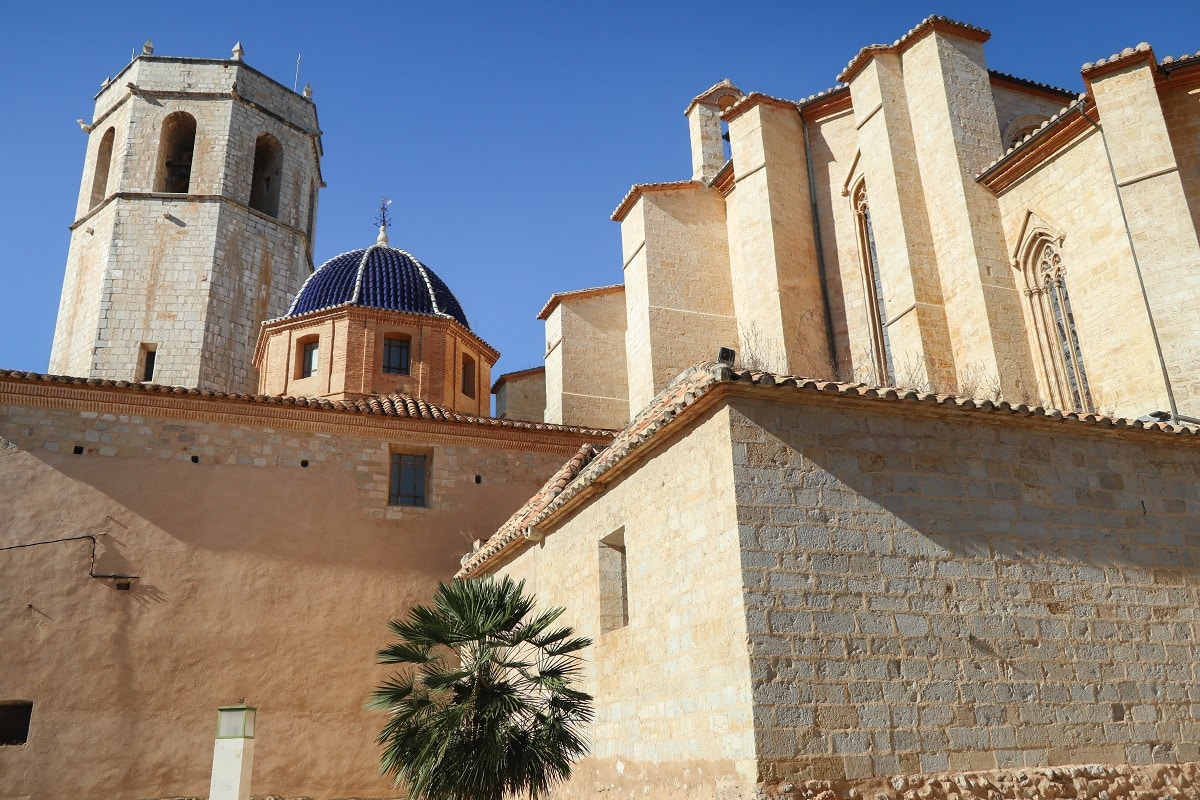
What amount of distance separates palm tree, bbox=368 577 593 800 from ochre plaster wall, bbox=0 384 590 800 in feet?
18.8

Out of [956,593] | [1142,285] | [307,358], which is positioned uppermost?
[307,358]

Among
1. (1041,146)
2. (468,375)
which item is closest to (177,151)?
(468,375)

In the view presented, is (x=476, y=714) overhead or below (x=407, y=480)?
below

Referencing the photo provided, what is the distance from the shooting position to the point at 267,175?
85.7ft

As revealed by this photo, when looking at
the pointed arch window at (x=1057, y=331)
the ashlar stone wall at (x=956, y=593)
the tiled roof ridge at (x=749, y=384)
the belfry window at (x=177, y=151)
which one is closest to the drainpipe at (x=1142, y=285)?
the pointed arch window at (x=1057, y=331)

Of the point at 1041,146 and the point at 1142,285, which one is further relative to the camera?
the point at 1041,146

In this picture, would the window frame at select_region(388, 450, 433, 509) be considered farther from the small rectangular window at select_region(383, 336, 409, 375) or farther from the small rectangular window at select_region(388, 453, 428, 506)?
the small rectangular window at select_region(383, 336, 409, 375)

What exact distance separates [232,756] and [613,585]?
3542 mm

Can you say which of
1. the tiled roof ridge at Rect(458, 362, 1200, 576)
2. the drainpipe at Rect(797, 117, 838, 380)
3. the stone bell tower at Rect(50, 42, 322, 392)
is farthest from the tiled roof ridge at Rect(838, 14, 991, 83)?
the stone bell tower at Rect(50, 42, 322, 392)

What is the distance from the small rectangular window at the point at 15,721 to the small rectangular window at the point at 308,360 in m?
7.30

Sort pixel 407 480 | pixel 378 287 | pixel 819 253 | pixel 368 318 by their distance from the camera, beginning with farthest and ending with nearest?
pixel 378 287, pixel 368 318, pixel 819 253, pixel 407 480

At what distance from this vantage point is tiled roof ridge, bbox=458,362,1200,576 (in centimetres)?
698

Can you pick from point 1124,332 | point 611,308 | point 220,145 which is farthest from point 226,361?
point 1124,332

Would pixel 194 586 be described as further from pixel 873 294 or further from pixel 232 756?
pixel 873 294
